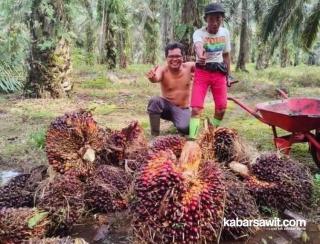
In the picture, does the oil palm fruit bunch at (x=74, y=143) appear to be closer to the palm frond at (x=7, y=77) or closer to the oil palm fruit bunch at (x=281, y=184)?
the palm frond at (x=7, y=77)

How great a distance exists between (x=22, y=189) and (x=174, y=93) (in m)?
2.65

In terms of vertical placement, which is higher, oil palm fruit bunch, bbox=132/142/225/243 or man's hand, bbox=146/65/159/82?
man's hand, bbox=146/65/159/82

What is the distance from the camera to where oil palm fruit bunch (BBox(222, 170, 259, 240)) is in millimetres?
3212

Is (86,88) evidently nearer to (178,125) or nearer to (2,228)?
(178,125)

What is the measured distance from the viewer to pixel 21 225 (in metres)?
3.10

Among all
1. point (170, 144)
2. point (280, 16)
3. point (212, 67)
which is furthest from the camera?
point (280, 16)

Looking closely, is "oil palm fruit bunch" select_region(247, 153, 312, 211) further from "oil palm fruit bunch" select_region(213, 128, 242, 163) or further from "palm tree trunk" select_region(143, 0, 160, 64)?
"palm tree trunk" select_region(143, 0, 160, 64)

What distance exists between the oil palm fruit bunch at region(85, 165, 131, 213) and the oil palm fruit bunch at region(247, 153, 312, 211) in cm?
101

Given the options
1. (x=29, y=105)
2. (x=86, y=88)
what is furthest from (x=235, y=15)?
(x=29, y=105)

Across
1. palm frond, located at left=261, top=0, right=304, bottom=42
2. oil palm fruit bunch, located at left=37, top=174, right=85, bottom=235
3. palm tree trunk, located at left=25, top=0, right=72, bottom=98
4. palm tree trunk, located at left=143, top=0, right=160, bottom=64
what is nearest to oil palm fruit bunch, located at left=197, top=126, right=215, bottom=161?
oil palm fruit bunch, located at left=37, top=174, right=85, bottom=235

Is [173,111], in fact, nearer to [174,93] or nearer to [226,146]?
[174,93]

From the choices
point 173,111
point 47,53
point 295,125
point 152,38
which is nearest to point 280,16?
point 47,53

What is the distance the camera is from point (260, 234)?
11.1ft

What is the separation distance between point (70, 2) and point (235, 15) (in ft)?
30.8
